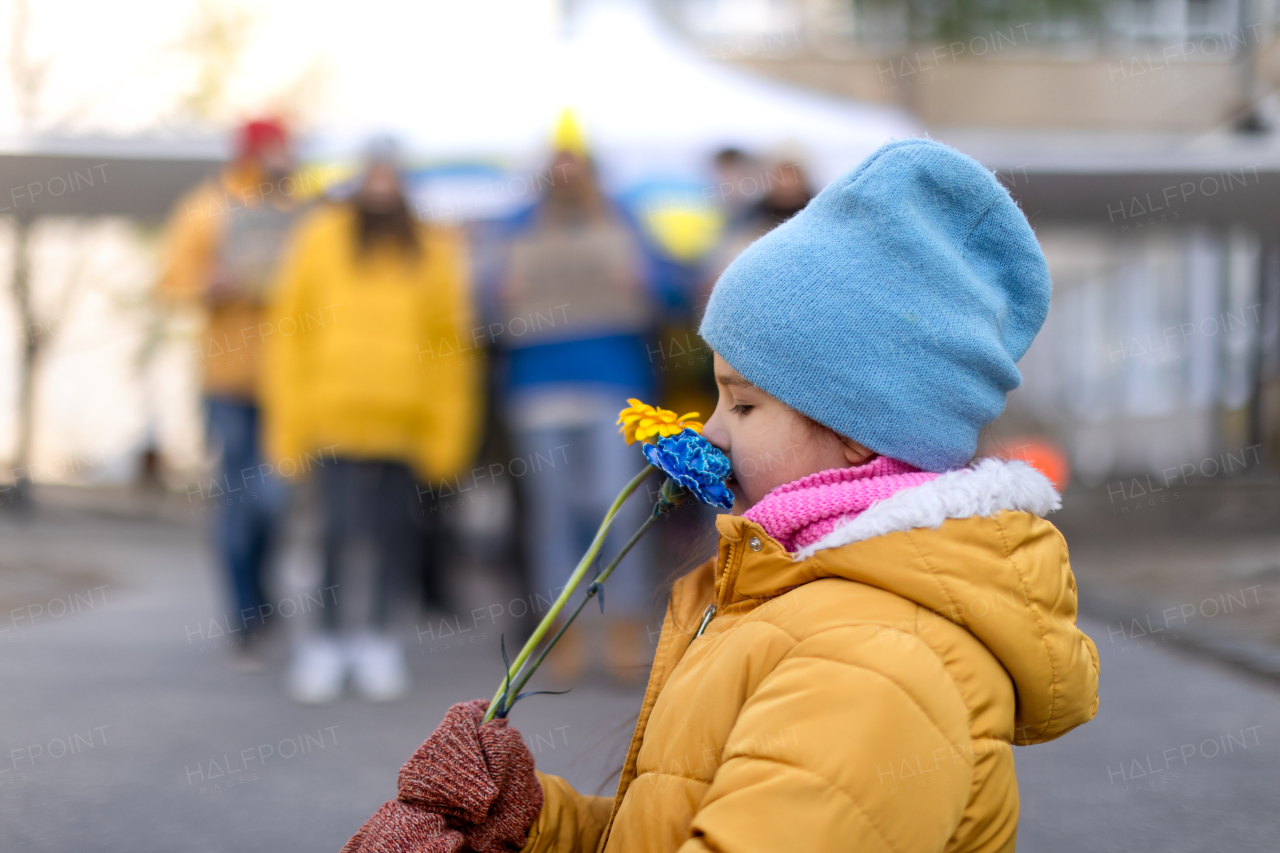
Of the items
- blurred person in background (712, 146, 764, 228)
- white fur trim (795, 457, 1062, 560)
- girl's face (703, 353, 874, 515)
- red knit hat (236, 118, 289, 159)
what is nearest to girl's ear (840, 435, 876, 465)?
girl's face (703, 353, 874, 515)

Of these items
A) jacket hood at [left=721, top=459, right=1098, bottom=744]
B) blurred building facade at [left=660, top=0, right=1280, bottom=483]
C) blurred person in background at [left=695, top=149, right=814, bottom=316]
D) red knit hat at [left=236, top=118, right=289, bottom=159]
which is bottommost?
blurred building facade at [left=660, top=0, right=1280, bottom=483]

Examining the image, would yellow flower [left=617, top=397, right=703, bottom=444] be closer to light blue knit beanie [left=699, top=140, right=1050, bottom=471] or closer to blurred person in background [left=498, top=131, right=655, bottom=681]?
light blue knit beanie [left=699, top=140, right=1050, bottom=471]

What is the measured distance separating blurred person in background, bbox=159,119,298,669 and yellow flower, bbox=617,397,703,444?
137 inches

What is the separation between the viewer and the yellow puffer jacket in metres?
1.08

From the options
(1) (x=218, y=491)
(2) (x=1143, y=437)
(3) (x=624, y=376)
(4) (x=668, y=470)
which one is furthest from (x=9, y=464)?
(4) (x=668, y=470)

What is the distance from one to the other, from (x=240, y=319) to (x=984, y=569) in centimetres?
395

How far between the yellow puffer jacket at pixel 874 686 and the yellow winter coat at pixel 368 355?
9.71 feet

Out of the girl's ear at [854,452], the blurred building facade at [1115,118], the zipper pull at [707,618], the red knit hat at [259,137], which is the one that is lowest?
the blurred building facade at [1115,118]

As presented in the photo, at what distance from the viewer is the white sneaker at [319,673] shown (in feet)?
13.7

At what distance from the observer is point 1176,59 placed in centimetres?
2009

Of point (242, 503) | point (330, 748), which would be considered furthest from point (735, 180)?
point (330, 748)

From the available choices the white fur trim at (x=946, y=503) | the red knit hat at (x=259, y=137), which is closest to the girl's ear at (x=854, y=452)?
the white fur trim at (x=946, y=503)

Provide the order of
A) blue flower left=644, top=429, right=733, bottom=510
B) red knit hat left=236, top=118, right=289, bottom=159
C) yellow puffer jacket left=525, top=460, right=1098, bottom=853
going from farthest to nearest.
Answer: red knit hat left=236, top=118, right=289, bottom=159 < blue flower left=644, top=429, right=733, bottom=510 < yellow puffer jacket left=525, top=460, right=1098, bottom=853

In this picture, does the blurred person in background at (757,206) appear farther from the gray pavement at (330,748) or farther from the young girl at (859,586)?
the young girl at (859,586)
